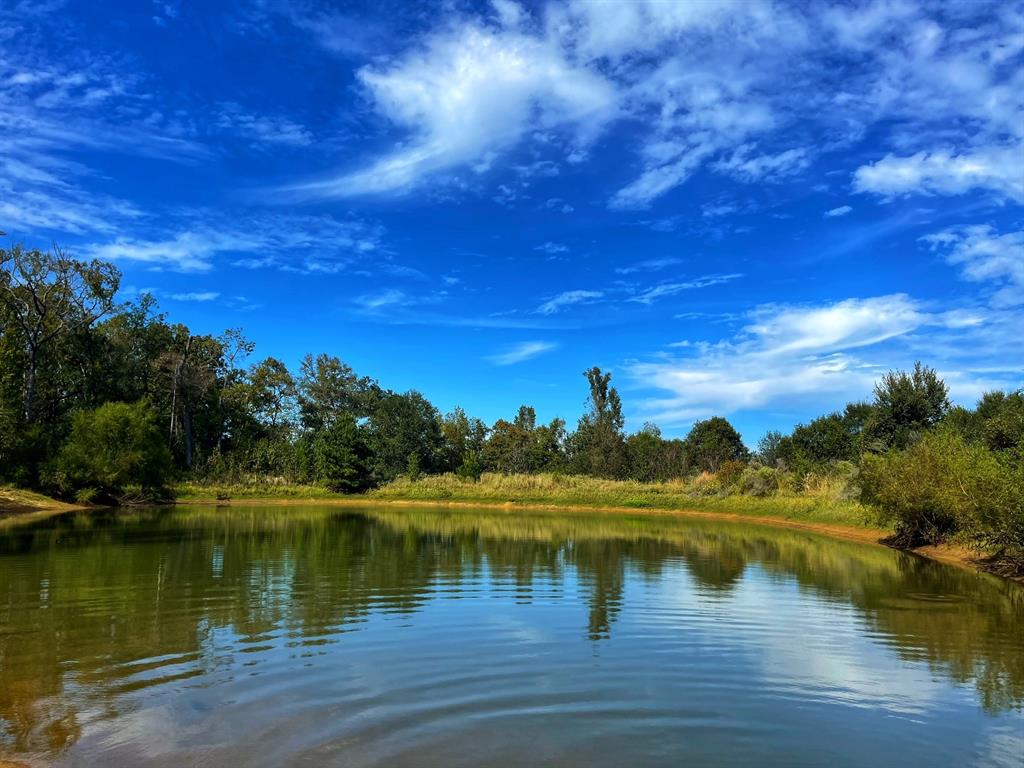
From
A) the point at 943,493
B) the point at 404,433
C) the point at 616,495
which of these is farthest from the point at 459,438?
the point at 943,493

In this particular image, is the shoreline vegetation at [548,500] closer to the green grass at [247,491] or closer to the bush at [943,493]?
the green grass at [247,491]

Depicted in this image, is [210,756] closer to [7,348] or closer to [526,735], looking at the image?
[526,735]

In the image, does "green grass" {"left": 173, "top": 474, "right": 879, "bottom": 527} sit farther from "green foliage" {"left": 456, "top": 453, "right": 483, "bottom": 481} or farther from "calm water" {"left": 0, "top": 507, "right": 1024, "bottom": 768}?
"calm water" {"left": 0, "top": 507, "right": 1024, "bottom": 768}

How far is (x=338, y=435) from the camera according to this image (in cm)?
6062

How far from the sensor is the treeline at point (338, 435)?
980 inches

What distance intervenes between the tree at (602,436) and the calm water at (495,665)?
48.2 m

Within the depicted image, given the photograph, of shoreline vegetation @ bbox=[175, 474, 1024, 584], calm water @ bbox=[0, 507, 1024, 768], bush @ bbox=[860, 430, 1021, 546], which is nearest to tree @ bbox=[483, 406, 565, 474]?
shoreline vegetation @ bbox=[175, 474, 1024, 584]

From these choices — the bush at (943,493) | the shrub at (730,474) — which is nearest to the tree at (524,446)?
the shrub at (730,474)

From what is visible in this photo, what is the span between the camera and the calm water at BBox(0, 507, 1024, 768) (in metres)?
5.93

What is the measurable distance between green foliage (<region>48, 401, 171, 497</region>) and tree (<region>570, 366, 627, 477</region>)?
38347mm

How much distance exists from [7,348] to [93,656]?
49.3m

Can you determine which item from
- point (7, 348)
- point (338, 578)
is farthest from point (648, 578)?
point (7, 348)

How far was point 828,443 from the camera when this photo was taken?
2495 inches

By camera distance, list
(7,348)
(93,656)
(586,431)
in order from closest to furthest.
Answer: (93,656), (7,348), (586,431)
